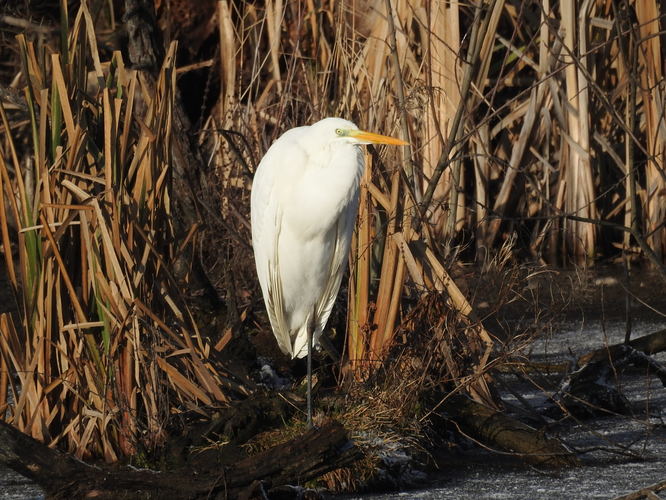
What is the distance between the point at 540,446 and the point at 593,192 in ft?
8.50

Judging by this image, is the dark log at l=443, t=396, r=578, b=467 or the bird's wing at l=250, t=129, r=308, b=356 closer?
the dark log at l=443, t=396, r=578, b=467

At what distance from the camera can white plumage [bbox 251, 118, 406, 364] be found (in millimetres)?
3031

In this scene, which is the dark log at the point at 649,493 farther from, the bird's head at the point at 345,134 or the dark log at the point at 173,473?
the bird's head at the point at 345,134

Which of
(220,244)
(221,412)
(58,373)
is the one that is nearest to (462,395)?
(221,412)

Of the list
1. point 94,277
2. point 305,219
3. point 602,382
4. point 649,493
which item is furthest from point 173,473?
point 602,382

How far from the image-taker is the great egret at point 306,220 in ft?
9.93

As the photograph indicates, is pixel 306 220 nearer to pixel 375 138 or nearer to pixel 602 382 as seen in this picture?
pixel 375 138

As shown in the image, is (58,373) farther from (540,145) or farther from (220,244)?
(540,145)

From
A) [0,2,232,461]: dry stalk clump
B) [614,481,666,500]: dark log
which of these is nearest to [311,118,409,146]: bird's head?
[0,2,232,461]: dry stalk clump

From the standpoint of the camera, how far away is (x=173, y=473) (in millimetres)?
2502

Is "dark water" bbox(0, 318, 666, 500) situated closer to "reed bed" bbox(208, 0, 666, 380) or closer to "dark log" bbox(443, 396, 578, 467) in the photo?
"dark log" bbox(443, 396, 578, 467)

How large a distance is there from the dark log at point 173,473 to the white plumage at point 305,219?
0.86 meters

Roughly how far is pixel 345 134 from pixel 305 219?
356 mm

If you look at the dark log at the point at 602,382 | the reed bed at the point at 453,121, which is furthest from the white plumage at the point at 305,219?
the dark log at the point at 602,382
